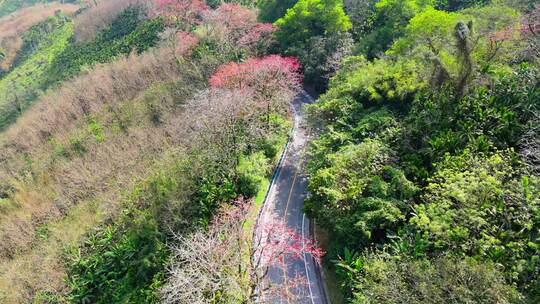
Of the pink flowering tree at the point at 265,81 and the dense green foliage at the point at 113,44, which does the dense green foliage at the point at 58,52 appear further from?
the pink flowering tree at the point at 265,81

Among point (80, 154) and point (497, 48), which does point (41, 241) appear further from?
point (497, 48)

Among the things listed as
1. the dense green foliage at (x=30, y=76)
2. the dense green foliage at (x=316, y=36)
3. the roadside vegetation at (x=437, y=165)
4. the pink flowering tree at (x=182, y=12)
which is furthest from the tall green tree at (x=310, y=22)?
the dense green foliage at (x=30, y=76)

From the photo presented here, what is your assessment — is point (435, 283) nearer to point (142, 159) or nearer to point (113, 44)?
point (142, 159)

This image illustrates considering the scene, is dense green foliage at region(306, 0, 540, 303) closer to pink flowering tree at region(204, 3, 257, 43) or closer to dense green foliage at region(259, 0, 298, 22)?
pink flowering tree at region(204, 3, 257, 43)

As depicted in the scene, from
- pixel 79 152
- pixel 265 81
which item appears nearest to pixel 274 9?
pixel 265 81

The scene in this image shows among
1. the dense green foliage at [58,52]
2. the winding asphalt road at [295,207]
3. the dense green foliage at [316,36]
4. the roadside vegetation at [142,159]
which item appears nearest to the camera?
the winding asphalt road at [295,207]

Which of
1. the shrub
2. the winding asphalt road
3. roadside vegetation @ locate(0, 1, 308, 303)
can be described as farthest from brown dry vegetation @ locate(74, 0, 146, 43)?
the shrub
